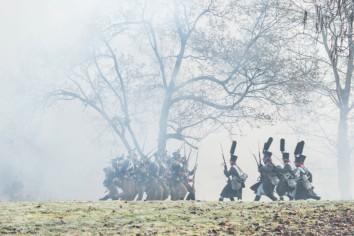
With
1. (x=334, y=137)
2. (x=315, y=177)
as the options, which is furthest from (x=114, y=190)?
(x=315, y=177)

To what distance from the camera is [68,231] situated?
1222cm

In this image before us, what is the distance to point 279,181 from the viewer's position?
2166 centimetres

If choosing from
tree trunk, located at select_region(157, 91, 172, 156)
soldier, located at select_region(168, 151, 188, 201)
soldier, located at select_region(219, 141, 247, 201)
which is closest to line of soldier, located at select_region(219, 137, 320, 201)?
soldier, located at select_region(219, 141, 247, 201)

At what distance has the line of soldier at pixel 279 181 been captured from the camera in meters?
21.4

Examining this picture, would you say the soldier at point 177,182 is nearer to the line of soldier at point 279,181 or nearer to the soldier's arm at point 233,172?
the line of soldier at point 279,181

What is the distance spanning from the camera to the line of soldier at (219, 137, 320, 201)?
70.1ft

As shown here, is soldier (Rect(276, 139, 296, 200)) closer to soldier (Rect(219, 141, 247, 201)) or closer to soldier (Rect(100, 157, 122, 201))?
soldier (Rect(219, 141, 247, 201))

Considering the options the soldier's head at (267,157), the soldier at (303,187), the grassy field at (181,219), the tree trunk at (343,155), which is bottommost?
the grassy field at (181,219)

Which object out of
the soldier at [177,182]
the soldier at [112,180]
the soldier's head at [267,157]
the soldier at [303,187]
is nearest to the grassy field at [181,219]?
the soldier at [303,187]

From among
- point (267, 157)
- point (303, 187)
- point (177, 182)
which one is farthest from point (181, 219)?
point (177, 182)

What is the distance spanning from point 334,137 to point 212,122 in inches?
263

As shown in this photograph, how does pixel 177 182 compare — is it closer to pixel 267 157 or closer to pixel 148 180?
pixel 148 180

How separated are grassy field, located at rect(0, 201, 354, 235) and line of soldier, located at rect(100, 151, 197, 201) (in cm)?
864

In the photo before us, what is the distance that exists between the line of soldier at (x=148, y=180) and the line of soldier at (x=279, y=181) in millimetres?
2001
